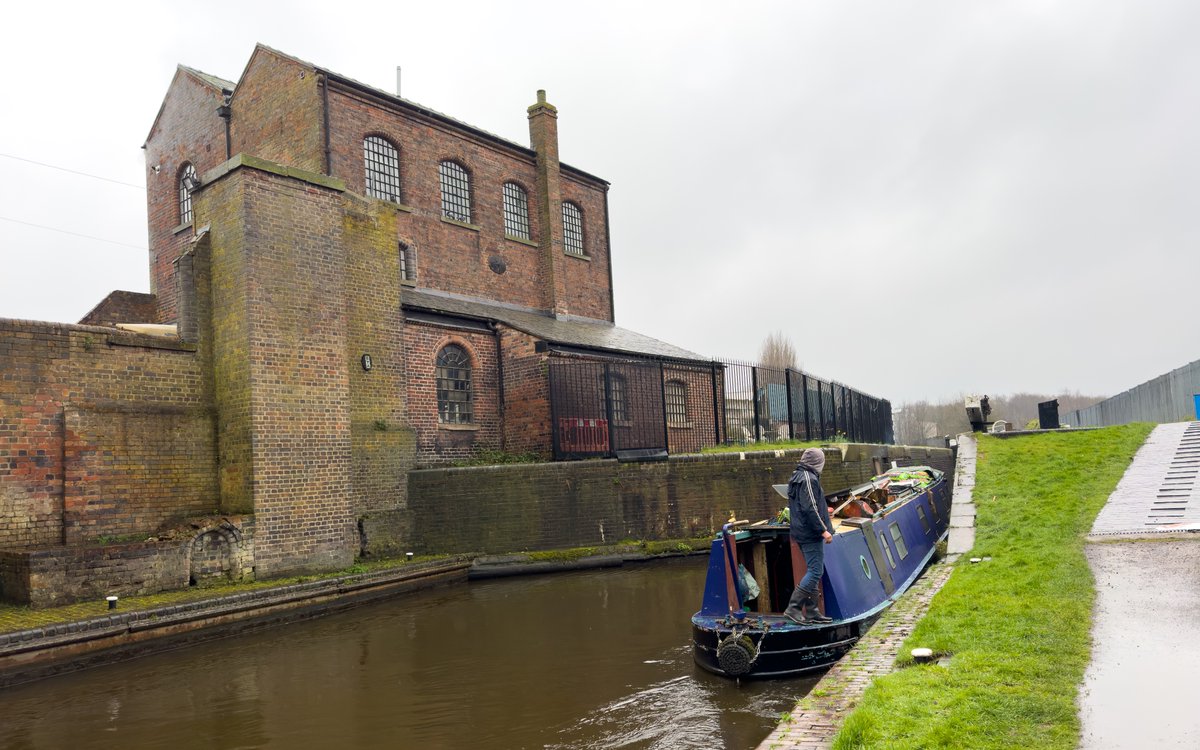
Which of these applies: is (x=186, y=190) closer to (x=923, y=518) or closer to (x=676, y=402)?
(x=676, y=402)

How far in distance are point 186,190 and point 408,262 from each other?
6.40 m

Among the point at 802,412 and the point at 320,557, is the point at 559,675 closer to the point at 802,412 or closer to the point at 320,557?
the point at 320,557

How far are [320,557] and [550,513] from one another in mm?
3823

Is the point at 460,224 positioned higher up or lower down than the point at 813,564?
higher up

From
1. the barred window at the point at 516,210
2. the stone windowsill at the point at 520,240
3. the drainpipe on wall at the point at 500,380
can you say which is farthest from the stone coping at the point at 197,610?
the barred window at the point at 516,210

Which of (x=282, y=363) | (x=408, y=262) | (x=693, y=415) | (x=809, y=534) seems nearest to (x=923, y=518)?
(x=809, y=534)

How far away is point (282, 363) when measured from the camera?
11672 millimetres

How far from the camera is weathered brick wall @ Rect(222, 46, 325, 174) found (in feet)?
56.1

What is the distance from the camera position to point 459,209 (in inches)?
785

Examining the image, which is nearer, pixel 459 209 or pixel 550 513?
pixel 550 513

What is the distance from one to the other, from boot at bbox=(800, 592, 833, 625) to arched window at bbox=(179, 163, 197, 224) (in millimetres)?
17919

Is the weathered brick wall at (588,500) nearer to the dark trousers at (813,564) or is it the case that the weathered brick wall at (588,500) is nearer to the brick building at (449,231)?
the brick building at (449,231)

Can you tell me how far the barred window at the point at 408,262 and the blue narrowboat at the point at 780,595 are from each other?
39.8 ft

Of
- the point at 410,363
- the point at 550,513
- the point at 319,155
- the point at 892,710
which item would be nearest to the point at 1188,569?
the point at 892,710
